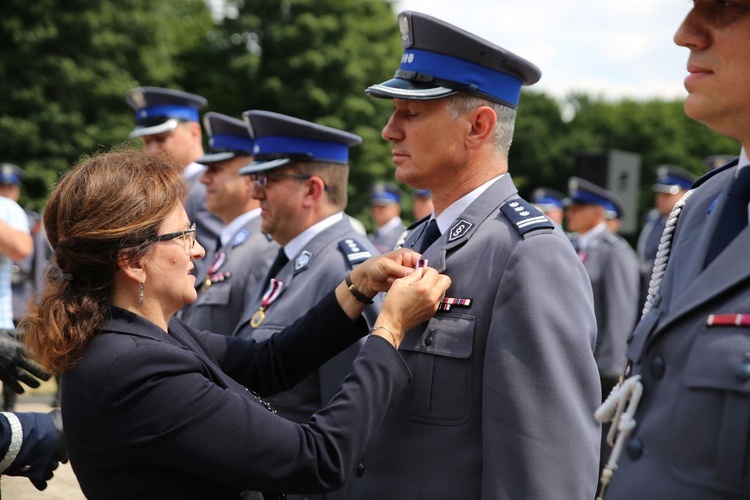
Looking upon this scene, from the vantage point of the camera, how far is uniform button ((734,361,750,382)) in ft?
5.22

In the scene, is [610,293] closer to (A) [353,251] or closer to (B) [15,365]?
(A) [353,251]

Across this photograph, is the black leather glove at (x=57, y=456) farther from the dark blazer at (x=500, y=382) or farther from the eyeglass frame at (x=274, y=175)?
the eyeglass frame at (x=274, y=175)

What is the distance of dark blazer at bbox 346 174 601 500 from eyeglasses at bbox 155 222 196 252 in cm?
72

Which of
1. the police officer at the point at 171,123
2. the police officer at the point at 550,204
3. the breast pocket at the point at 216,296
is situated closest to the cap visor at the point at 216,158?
the police officer at the point at 171,123

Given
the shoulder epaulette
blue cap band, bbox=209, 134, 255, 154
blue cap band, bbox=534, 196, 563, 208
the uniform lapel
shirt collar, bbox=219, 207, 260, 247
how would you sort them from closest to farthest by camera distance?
1. the shoulder epaulette
2. the uniform lapel
3. shirt collar, bbox=219, 207, 260, 247
4. blue cap band, bbox=209, 134, 255, 154
5. blue cap band, bbox=534, 196, 563, 208

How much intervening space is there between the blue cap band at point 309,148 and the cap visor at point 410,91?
1.57m

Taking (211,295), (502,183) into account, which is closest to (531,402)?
(502,183)

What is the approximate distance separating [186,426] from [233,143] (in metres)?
3.81

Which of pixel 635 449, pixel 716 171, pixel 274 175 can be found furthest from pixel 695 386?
pixel 274 175

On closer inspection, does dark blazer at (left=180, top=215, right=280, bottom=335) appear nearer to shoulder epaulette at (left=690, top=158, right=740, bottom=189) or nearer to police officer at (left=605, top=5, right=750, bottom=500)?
shoulder epaulette at (left=690, top=158, right=740, bottom=189)

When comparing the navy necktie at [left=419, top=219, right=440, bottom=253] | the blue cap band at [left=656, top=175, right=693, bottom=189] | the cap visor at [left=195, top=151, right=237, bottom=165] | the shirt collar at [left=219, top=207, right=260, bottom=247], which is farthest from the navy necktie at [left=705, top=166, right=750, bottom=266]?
the blue cap band at [left=656, top=175, right=693, bottom=189]

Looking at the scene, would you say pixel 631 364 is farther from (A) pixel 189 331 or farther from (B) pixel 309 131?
(B) pixel 309 131

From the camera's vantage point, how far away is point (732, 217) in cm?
182

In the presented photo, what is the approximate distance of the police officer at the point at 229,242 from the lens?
4.93 meters
